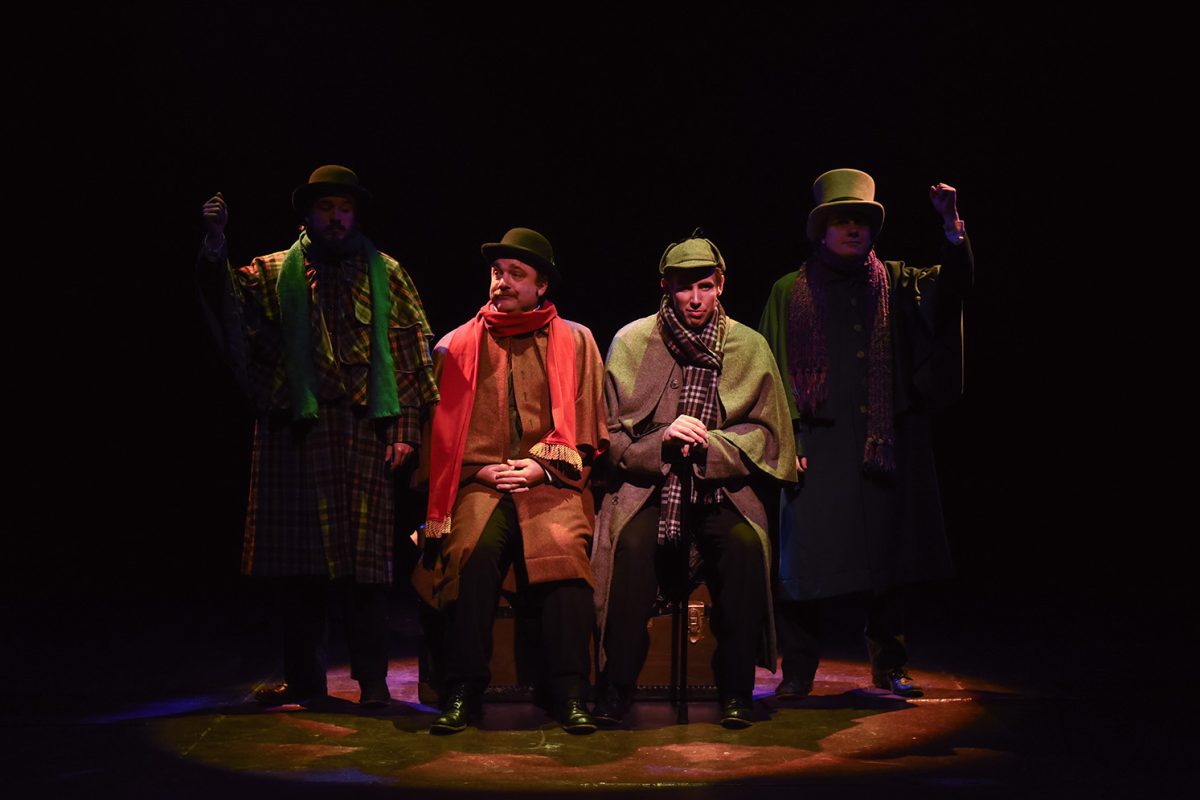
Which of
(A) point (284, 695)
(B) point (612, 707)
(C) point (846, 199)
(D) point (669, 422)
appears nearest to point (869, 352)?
(C) point (846, 199)

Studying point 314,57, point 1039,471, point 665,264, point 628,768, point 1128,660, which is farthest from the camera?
point 1039,471

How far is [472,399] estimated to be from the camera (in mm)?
3836

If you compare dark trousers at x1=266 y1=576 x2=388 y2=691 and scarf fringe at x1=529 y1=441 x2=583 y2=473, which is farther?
dark trousers at x1=266 y1=576 x2=388 y2=691

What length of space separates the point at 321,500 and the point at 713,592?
1187mm

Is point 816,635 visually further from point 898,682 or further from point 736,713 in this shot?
point 736,713

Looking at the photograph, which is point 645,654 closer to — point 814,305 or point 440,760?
point 440,760

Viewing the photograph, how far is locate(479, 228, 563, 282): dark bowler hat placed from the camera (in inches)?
154

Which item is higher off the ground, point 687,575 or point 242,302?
point 242,302

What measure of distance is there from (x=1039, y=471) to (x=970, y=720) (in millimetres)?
2927

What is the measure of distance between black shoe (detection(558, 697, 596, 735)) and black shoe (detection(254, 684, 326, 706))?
826 millimetres

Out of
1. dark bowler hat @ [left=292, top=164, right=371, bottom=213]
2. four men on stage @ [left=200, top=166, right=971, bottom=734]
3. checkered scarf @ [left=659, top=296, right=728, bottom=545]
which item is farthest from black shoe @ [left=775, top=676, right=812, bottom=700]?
dark bowler hat @ [left=292, top=164, right=371, bottom=213]

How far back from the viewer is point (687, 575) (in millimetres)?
3637

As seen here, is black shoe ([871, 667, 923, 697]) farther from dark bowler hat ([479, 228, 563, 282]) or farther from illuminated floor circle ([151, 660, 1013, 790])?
dark bowler hat ([479, 228, 563, 282])

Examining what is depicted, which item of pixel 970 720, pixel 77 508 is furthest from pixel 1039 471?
pixel 77 508
